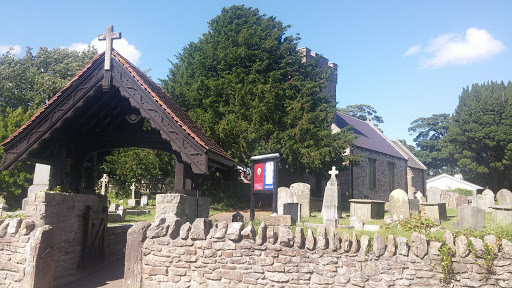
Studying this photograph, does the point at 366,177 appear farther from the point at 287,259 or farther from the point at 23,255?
the point at 23,255

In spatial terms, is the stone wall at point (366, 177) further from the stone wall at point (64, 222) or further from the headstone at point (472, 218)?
the stone wall at point (64, 222)

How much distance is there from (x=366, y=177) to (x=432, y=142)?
122 ft

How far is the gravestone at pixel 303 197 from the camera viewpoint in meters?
16.2

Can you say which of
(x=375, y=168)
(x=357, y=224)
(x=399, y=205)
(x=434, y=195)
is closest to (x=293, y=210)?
(x=357, y=224)

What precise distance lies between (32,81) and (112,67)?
98.6ft

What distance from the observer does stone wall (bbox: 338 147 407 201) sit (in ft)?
99.6

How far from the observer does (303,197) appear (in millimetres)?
16516

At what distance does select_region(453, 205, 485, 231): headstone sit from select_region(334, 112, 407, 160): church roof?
20.1m

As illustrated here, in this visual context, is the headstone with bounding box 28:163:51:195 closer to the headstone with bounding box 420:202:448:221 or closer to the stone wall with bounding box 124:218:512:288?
the stone wall with bounding box 124:218:512:288

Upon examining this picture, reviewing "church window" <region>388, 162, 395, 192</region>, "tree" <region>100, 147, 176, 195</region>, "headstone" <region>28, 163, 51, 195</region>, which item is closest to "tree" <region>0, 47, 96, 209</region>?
"tree" <region>100, 147, 176, 195</region>

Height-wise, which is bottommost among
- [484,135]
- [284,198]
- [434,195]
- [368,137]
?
[284,198]

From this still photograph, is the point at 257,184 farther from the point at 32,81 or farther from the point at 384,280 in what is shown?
the point at 32,81

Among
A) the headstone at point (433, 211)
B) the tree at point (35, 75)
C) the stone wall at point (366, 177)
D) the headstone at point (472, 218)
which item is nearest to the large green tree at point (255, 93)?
the headstone at point (433, 211)

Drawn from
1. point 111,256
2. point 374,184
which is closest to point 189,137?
point 111,256
